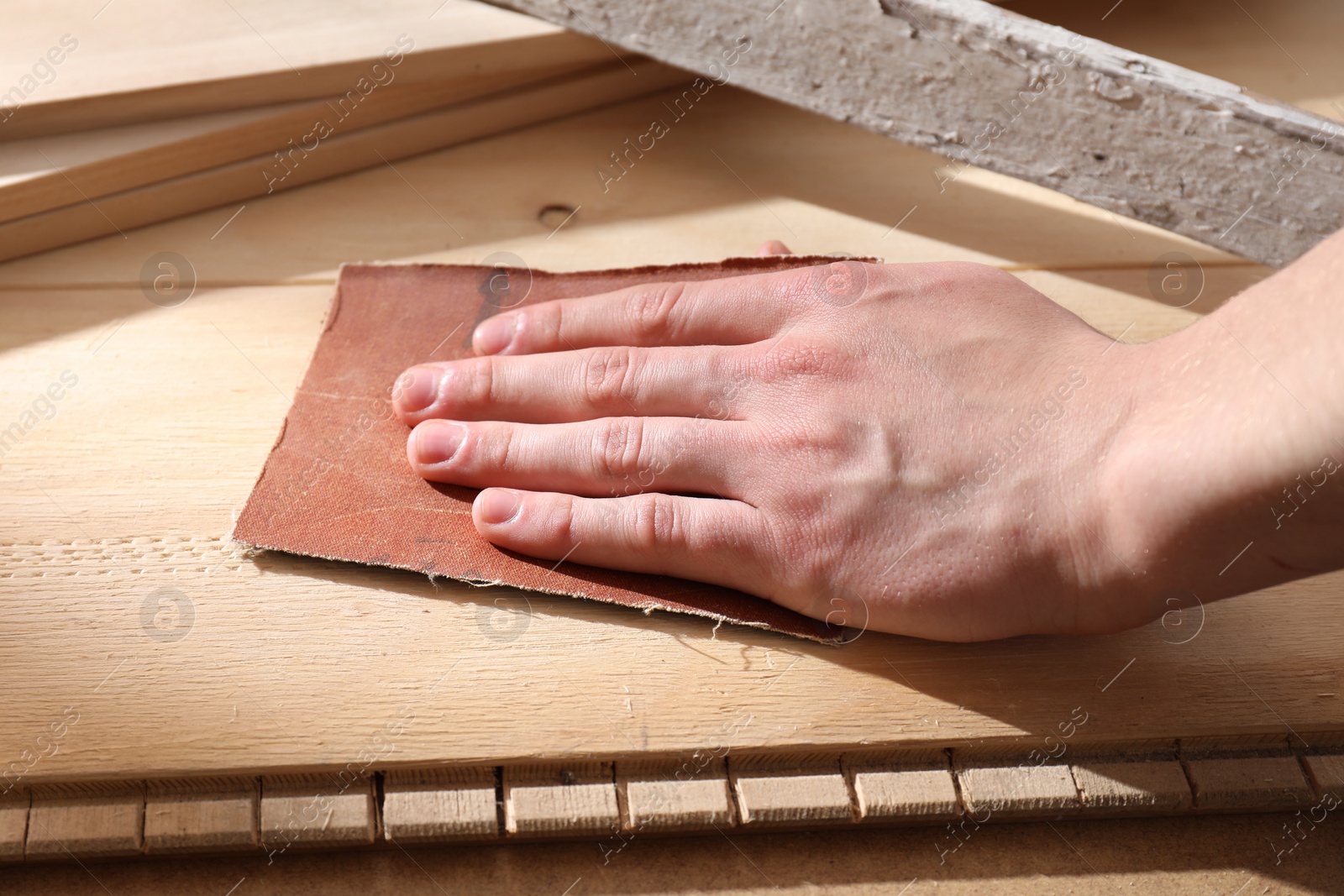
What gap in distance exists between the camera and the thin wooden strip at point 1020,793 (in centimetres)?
89

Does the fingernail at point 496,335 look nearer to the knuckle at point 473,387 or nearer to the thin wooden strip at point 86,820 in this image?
the knuckle at point 473,387

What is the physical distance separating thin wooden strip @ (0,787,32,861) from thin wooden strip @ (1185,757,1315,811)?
1.05 metres

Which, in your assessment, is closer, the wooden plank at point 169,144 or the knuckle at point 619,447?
the knuckle at point 619,447

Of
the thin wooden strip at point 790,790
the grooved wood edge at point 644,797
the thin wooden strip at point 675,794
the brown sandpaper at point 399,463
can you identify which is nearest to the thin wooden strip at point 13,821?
the grooved wood edge at point 644,797

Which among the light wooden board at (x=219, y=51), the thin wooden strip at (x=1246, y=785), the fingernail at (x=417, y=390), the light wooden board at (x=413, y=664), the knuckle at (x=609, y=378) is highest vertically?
the light wooden board at (x=219, y=51)

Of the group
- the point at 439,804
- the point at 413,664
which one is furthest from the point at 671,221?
the point at 439,804

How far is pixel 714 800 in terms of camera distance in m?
0.87

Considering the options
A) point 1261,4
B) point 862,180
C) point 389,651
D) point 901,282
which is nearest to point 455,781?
point 389,651

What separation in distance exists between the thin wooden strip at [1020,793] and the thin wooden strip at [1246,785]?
12 cm

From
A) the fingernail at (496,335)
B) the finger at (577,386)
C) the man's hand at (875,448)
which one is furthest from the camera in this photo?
the fingernail at (496,335)

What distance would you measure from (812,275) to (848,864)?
59cm

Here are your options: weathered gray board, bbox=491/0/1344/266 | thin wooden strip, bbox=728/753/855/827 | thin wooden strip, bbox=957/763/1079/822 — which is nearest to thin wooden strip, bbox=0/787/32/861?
thin wooden strip, bbox=728/753/855/827

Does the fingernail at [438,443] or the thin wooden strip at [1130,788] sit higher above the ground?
the fingernail at [438,443]

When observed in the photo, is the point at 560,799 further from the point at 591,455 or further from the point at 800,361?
the point at 800,361
